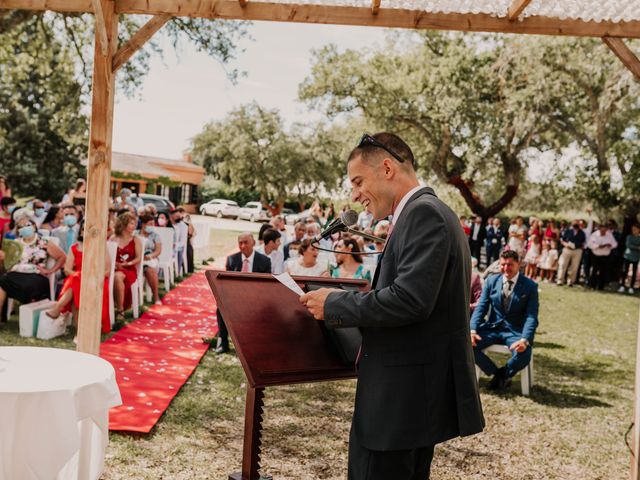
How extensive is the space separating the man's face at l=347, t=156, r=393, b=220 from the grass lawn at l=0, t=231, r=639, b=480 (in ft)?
8.13

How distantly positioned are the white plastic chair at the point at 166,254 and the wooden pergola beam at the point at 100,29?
727 cm

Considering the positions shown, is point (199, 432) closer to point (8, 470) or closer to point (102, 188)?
point (102, 188)

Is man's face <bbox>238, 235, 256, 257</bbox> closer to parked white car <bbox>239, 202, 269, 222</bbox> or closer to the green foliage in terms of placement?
the green foliage

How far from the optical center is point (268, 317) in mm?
2703

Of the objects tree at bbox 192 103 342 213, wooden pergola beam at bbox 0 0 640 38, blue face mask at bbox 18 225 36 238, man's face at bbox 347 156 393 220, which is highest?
tree at bbox 192 103 342 213

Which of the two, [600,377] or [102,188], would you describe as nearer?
[102,188]

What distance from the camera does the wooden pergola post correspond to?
4500 millimetres

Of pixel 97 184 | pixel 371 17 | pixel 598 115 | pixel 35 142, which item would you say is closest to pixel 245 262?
pixel 97 184

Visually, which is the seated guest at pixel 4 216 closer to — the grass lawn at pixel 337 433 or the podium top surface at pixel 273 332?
the grass lawn at pixel 337 433

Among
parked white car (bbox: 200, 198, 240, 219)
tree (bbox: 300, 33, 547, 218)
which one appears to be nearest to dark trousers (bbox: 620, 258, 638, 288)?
tree (bbox: 300, 33, 547, 218)

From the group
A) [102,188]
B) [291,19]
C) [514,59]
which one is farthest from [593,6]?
[514,59]

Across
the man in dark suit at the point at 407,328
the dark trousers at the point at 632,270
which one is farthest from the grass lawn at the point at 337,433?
the dark trousers at the point at 632,270

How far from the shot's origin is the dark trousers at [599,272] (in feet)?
59.3

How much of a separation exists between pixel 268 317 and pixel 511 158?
71.7ft
